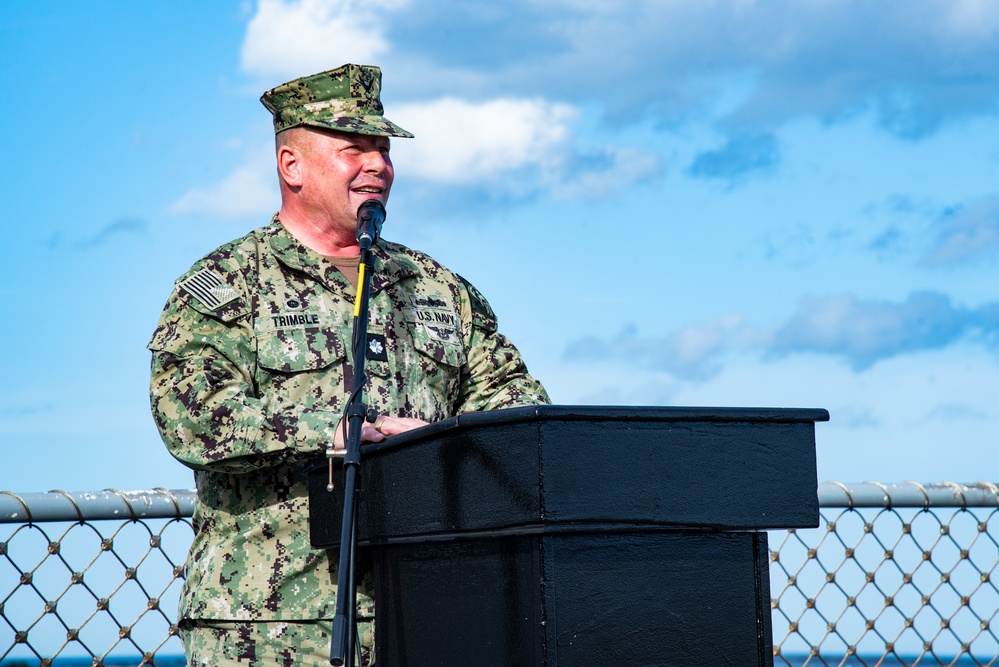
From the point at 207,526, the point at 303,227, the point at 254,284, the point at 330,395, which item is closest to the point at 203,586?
the point at 207,526

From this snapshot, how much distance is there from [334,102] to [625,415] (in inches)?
53.0

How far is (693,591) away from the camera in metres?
1.92

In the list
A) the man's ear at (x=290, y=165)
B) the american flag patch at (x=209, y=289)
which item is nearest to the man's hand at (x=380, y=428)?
the american flag patch at (x=209, y=289)

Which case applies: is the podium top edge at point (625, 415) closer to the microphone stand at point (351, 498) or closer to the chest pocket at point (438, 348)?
the microphone stand at point (351, 498)

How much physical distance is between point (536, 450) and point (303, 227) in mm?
1306

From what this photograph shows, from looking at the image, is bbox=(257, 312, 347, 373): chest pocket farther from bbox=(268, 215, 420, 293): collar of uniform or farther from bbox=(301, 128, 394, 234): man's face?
bbox=(301, 128, 394, 234): man's face

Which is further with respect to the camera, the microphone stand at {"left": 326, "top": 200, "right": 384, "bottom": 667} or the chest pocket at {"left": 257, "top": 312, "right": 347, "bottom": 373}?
the chest pocket at {"left": 257, "top": 312, "right": 347, "bottom": 373}

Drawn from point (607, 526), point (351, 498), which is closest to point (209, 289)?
point (351, 498)

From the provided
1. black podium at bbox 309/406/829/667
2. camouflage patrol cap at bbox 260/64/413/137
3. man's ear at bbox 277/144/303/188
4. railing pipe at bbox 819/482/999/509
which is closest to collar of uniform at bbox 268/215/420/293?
man's ear at bbox 277/144/303/188

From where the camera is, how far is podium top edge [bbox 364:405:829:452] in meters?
1.81

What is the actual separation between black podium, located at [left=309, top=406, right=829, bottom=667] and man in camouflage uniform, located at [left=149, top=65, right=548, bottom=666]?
1.29ft

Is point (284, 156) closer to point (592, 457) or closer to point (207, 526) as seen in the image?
point (207, 526)

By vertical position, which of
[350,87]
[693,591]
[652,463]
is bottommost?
[693,591]

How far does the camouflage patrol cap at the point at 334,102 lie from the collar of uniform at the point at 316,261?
25 centimetres
